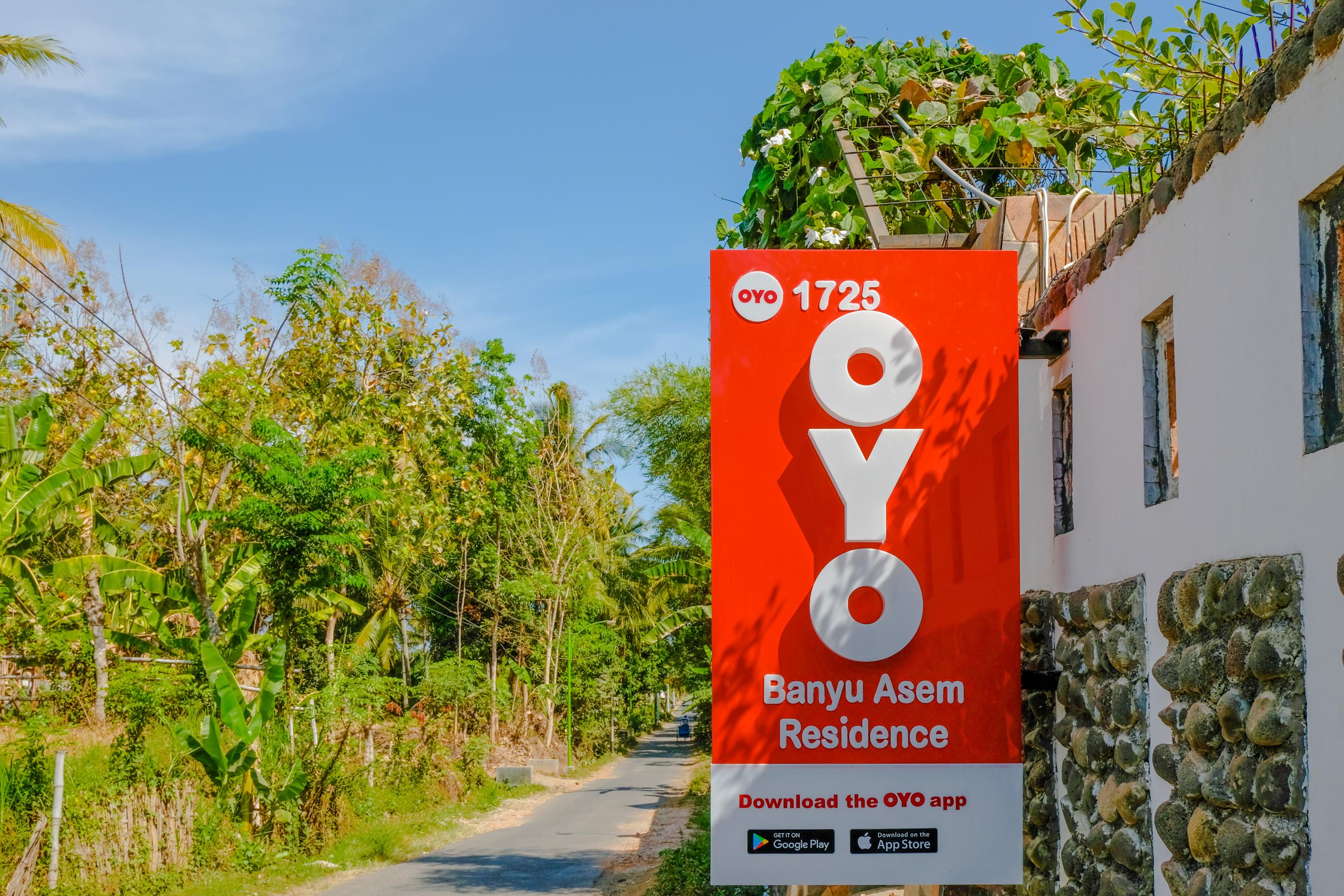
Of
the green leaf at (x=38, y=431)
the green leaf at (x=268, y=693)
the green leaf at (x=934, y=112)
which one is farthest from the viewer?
the green leaf at (x=268, y=693)

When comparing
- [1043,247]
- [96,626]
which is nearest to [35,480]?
[96,626]

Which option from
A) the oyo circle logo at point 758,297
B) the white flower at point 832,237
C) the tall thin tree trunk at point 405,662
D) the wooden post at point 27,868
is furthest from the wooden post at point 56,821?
the tall thin tree trunk at point 405,662

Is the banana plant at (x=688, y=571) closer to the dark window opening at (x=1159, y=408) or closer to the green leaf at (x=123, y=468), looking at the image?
the green leaf at (x=123, y=468)

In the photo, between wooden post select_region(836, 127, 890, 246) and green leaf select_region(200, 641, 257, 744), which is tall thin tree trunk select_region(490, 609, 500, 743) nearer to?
green leaf select_region(200, 641, 257, 744)

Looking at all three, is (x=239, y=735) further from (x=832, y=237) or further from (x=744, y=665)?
(x=744, y=665)

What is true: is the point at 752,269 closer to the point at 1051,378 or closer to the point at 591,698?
the point at 1051,378

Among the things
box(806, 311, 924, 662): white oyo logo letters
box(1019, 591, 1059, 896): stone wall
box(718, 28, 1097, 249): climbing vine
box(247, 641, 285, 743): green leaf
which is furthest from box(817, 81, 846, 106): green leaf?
box(247, 641, 285, 743): green leaf

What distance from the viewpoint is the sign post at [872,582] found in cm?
643

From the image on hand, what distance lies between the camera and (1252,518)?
4.16 m

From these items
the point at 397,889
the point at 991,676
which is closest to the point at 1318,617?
the point at 991,676

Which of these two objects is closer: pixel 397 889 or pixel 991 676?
pixel 991 676

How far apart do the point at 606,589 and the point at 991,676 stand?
35822mm

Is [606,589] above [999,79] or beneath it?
beneath

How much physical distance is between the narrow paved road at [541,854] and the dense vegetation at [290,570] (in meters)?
1.54
